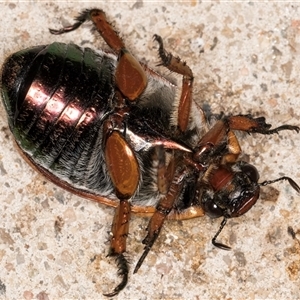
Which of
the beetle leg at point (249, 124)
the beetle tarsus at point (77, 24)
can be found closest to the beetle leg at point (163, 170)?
the beetle leg at point (249, 124)

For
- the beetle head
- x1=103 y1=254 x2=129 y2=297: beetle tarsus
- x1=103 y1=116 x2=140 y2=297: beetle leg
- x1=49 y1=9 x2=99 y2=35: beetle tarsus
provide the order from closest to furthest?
x1=103 y1=116 x2=140 y2=297: beetle leg < the beetle head < x1=103 y1=254 x2=129 y2=297: beetle tarsus < x1=49 y1=9 x2=99 y2=35: beetle tarsus

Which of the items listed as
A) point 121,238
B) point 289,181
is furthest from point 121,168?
point 289,181

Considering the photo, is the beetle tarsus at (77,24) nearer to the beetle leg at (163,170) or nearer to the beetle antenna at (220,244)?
the beetle leg at (163,170)

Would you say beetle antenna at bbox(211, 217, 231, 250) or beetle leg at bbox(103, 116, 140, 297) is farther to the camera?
beetle antenna at bbox(211, 217, 231, 250)

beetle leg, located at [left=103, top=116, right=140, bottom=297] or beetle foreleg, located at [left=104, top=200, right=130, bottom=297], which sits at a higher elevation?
beetle leg, located at [left=103, top=116, right=140, bottom=297]

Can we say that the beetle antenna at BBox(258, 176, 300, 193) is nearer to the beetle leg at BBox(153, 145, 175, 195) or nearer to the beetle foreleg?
the beetle leg at BBox(153, 145, 175, 195)

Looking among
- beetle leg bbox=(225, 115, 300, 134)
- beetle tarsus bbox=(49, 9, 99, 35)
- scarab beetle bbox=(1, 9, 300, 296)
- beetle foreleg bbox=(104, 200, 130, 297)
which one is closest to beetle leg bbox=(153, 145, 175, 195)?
scarab beetle bbox=(1, 9, 300, 296)

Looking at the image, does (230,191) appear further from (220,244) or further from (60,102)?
(60,102)

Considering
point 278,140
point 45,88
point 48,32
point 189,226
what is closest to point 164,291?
point 189,226
